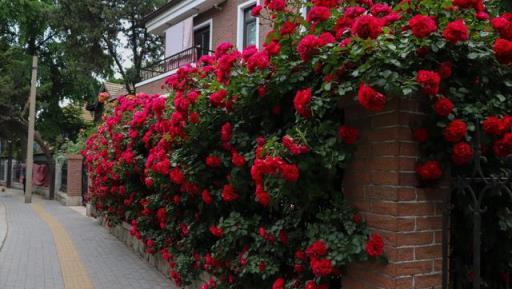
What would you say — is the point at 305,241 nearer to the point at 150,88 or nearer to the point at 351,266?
the point at 351,266

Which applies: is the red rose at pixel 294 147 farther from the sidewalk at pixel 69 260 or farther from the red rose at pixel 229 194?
the sidewalk at pixel 69 260

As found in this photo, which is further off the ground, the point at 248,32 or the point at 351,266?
the point at 248,32

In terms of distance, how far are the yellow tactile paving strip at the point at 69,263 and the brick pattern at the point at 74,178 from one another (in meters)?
6.21

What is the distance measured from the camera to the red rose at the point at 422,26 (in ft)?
8.14

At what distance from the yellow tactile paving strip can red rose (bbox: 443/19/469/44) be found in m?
5.55

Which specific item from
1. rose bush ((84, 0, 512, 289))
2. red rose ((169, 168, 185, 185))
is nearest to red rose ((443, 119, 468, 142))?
rose bush ((84, 0, 512, 289))

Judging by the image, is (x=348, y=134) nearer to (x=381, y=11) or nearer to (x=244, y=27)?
(x=381, y=11)

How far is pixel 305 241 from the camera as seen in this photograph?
10.4 feet

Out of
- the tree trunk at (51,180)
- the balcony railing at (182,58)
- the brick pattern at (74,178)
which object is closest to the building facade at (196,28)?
the balcony railing at (182,58)

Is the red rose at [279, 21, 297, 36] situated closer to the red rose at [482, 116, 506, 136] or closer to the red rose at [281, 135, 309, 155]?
the red rose at [281, 135, 309, 155]

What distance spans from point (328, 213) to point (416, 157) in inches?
25.0

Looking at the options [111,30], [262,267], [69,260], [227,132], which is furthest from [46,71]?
[262,267]

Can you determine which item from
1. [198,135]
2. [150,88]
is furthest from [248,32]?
[198,135]

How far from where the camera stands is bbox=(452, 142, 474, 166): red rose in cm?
264
